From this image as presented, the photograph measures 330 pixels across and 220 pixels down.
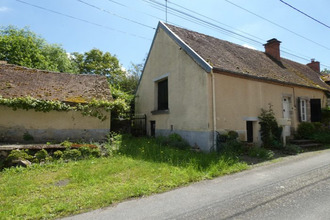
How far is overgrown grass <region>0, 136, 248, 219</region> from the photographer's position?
3.61 meters

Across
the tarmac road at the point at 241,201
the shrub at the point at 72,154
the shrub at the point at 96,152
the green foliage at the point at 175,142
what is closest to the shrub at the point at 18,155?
the shrub at the point at 72,154

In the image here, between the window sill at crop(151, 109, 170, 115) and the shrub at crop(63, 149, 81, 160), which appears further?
the window sill at crop(151, 109, 170, 115)

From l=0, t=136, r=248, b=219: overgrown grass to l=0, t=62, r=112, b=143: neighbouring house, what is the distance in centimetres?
301

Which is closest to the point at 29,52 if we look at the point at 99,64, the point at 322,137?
the point at 99,64

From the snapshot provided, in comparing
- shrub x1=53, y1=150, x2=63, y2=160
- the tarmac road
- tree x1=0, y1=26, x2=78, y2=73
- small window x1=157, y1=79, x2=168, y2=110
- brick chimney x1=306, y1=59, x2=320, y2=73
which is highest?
tree x1=0, y1=26, x2=78, y2=73

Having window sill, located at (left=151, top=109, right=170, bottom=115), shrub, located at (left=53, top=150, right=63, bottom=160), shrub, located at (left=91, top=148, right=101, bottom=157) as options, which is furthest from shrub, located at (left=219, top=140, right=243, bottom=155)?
shrub, located at (left=53, top=150, right=63, bottom=160)

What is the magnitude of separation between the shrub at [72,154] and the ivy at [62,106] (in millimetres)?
2715

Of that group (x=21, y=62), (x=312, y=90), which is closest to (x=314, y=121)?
(x=312, y=90)

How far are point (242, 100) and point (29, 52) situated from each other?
22.7m

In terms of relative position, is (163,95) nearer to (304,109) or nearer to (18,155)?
(18,155)

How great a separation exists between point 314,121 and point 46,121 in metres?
16.0

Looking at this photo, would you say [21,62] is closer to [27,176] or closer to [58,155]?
[58,155]

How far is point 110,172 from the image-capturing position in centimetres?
546

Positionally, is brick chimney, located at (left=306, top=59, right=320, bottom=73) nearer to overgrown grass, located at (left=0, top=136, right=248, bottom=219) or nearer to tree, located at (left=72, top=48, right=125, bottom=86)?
overgrown grass, located at (left=0, top=136, right=248, bottom=219)
